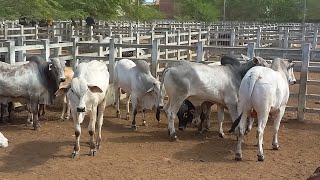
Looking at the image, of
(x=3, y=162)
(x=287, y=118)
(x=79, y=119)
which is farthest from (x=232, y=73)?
(x=3, y=162)

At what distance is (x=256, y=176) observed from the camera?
20.9 ft

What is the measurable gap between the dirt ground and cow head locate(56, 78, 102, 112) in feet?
2.89

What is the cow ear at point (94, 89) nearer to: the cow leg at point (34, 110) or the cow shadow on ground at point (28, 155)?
the cow shadow on ground at point (28, 155)

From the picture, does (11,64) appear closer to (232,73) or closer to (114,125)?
(114,125)

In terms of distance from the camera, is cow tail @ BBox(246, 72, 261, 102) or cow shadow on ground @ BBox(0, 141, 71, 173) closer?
cow shadow on ground @ BBox(0, 141, 71, 173)

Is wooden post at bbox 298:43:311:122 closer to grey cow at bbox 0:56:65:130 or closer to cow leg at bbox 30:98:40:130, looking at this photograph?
grey cow at bbox 0:56:65:130

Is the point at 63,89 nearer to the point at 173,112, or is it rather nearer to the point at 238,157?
the point at 173,112

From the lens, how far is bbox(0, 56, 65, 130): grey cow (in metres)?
8.62

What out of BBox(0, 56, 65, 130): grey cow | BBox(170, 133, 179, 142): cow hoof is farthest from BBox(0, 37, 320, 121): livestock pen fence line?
BBox(170, 133, 179, 142): cow hoof

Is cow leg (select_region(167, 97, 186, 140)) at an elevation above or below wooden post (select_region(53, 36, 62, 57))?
below

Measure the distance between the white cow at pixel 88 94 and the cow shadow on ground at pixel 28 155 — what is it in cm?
54

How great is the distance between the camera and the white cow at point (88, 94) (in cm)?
671

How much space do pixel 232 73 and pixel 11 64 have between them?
4438 mm

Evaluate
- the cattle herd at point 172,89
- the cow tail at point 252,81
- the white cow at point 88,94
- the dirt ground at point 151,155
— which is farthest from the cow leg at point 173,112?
the cow tail at point 252,81
